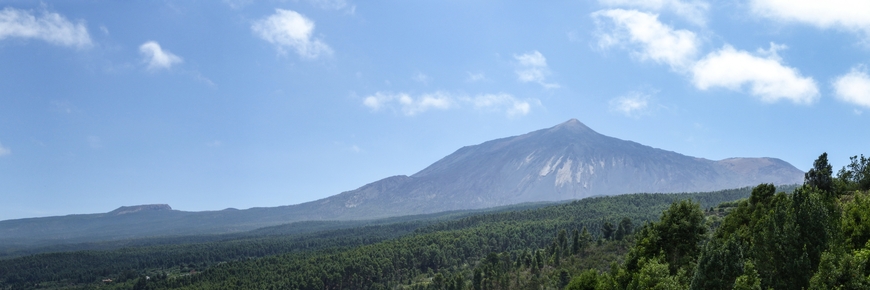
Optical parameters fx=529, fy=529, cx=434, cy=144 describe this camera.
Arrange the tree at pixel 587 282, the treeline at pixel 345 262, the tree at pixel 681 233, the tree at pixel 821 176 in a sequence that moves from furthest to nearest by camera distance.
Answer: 1. the treeline at pixel 345 262
2. the tree at pixel 821 176
3. the tree at pixel 587 282
4. the tree at pixel 681 233

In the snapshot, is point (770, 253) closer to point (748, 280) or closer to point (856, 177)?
point (748, 280)

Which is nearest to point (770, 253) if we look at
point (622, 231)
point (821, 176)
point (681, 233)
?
point (681, 233)

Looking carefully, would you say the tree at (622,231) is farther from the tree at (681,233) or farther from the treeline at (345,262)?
the tree at (681,233)

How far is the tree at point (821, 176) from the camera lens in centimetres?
5922

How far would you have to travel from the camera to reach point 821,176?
195 ft

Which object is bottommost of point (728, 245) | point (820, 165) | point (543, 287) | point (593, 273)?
point (543, 287)

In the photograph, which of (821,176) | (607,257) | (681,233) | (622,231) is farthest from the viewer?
(622,231)

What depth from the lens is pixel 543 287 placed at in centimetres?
9000

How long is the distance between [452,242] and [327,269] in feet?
137

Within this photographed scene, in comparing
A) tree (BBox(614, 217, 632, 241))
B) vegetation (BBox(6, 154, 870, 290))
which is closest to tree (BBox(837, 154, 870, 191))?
vegetation (BBox(6, 154, 870, 290))

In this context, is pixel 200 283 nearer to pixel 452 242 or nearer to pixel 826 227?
pixel 452 242

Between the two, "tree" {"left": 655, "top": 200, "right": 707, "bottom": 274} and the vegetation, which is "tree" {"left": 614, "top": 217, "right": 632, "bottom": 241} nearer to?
the vegetation

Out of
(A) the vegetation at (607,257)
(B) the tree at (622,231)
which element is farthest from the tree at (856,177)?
(B) the tree at (622,231)

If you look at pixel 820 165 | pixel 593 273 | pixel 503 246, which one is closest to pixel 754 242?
pixel 593 273
